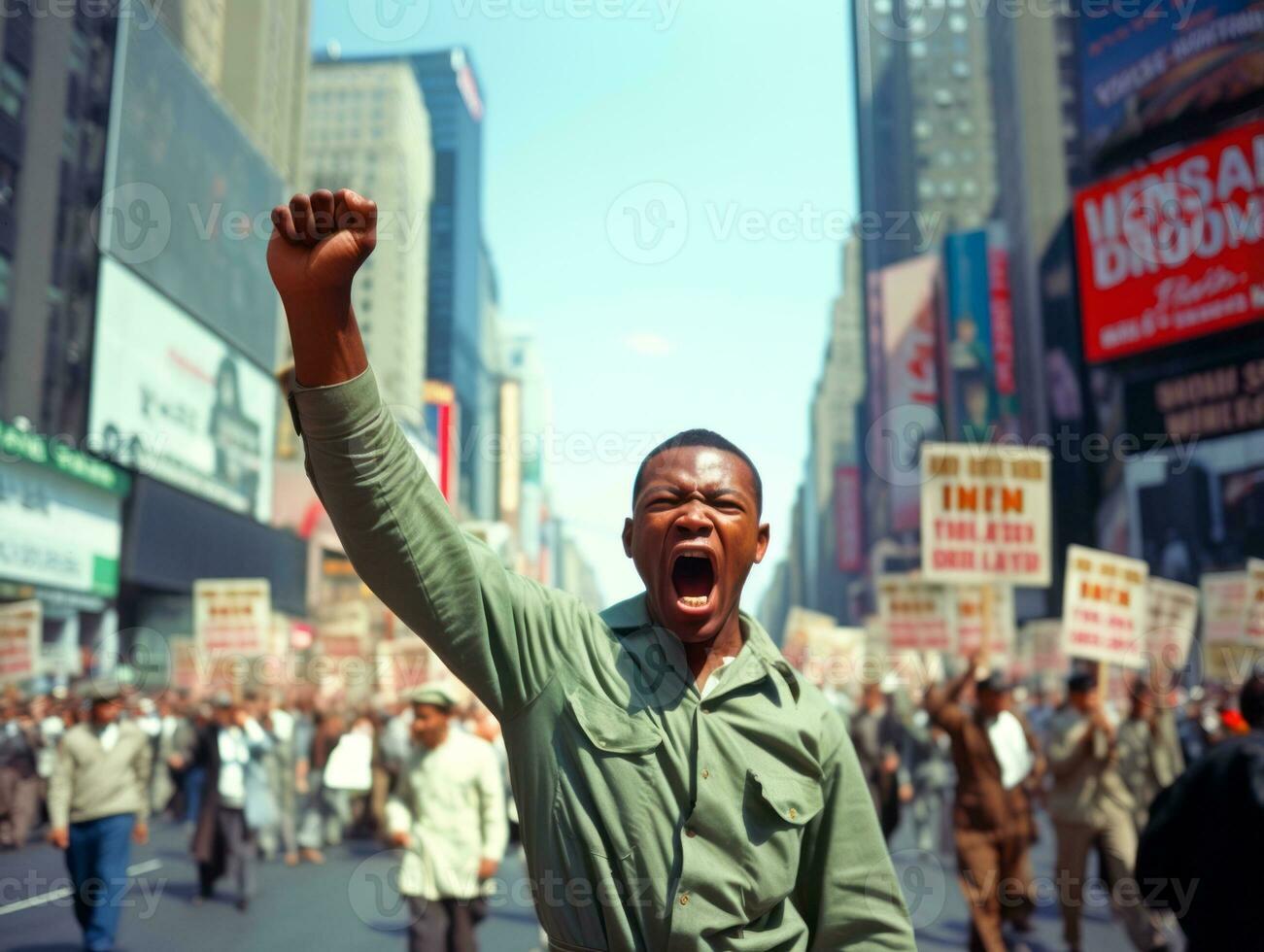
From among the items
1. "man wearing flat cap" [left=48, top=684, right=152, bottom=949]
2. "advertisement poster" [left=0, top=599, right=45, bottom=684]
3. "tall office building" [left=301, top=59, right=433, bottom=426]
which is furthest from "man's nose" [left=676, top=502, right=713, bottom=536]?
"tall office building" [left=301, top=59, right=433, bottom=426]

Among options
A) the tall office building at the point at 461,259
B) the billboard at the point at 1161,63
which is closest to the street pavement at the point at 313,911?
the billboard at the point at 1161,63

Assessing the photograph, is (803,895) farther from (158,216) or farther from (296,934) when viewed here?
(158,216)

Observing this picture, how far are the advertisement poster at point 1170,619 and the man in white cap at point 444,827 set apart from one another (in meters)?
8.95

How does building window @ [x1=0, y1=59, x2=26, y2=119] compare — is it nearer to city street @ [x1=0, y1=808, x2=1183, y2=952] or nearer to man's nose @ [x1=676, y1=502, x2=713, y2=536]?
city street @ [x1=0, y1=808, x2=1183, y2=952]

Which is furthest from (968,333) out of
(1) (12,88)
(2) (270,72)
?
(1) (12,88)

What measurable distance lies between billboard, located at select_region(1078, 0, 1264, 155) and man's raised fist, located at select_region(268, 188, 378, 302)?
3476 cm

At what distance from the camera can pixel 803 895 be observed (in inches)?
84.2

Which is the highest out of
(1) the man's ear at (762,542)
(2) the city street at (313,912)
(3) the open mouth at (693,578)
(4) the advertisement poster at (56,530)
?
(4) the advertisement poster at (56,530)

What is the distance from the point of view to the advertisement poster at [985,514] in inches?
481

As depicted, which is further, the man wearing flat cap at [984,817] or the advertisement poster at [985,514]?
the advertisement poster at [985,514]

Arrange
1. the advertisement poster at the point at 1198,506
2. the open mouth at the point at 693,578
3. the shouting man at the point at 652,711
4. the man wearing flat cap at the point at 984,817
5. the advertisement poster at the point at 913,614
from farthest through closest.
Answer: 1. the advertisement poster at the point at 1198,506
2. the advertisement poster at the point at 913,614
3. the man wearing flat cap at the point at 984,817
4. the open mouth at the point at 693,578
5. the shouting man at the point at 652,711

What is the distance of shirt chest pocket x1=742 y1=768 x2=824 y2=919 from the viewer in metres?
1.96

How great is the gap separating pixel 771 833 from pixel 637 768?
0.24m

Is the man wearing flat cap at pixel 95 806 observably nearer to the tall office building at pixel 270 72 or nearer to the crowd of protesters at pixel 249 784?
the crowd of protesters at pixel 249 784
